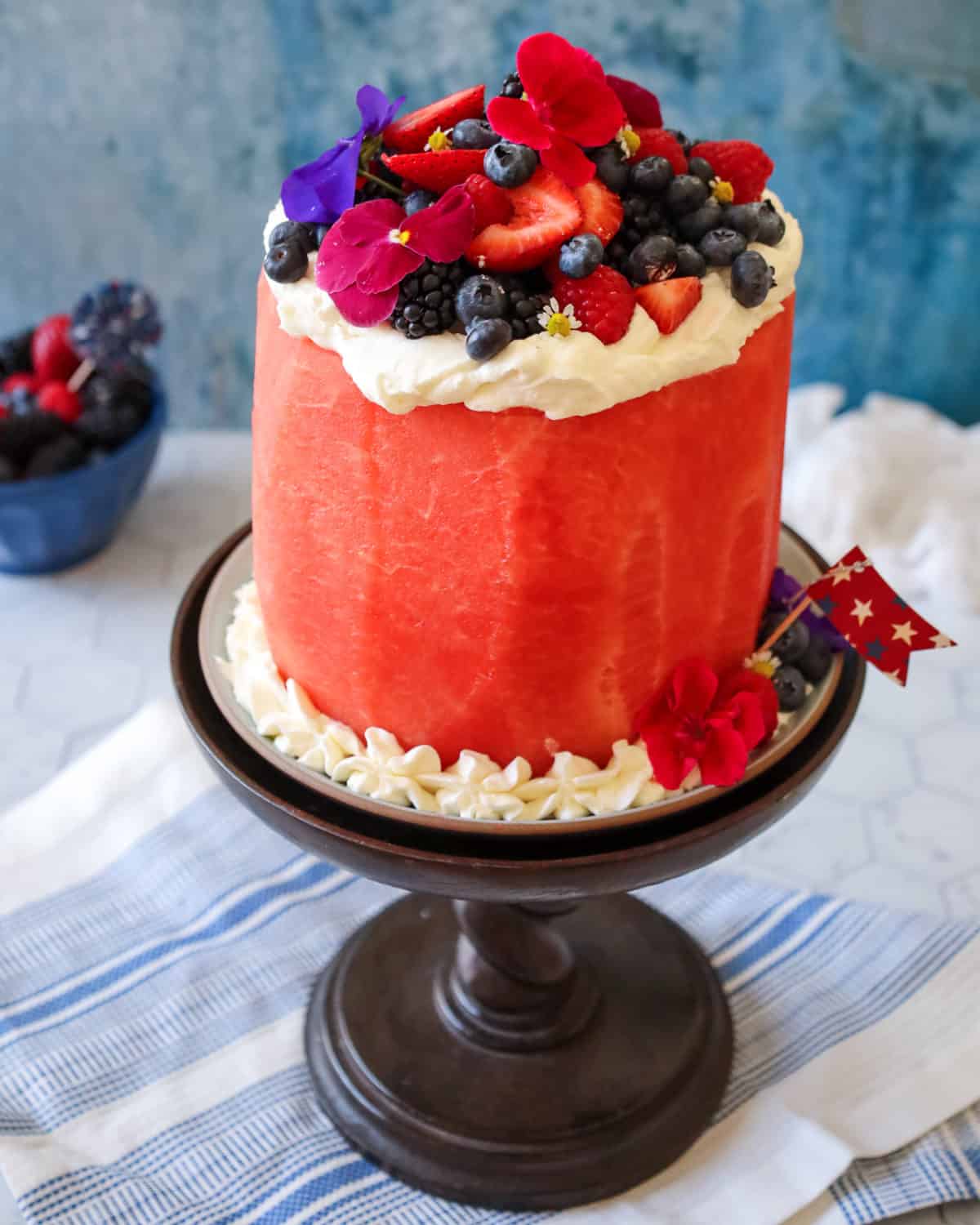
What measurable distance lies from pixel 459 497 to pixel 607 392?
6.0 inches

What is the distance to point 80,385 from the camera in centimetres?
246

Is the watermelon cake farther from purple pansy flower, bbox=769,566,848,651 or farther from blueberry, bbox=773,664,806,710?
purple pansy flower, bbox=769,566,848,651

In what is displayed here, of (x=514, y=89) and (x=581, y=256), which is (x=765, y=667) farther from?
(x=514, y=89)

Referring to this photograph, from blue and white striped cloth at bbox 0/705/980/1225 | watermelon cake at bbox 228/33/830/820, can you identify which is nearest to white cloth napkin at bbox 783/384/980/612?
blue and white striped cloth at bbox 0/705/980/1225

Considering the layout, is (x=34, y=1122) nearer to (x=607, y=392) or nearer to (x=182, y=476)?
(x=607, y=392)

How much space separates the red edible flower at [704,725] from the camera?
119 cm

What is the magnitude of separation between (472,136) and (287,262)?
0.19m

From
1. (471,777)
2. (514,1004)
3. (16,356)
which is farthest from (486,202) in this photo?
(16,356)

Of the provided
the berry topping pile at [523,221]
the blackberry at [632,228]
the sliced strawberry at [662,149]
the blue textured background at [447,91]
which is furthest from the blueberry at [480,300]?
the blue textured background at [447,91]

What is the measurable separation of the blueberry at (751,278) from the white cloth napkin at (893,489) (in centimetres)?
127

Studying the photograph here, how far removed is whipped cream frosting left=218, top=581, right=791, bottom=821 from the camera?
3.91ft

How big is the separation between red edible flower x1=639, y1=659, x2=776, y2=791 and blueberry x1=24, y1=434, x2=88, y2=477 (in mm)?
1420

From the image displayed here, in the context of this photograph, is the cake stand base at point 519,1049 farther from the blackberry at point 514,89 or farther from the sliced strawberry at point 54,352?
the sliced strawberry at point 54,352

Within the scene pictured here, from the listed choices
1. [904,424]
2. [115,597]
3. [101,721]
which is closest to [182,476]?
[115,597]
